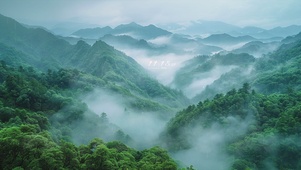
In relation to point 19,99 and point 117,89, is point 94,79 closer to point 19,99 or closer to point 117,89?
point 117,89

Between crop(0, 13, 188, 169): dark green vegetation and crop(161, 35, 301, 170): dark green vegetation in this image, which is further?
crop(161, 35, 301, 170): dark green vegetation

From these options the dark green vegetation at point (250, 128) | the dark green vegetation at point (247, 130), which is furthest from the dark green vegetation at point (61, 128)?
the dark green vegetation at point (250, 128)

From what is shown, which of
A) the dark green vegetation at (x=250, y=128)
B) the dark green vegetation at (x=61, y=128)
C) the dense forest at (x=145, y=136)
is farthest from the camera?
the dark green vegetation at (x=250, y=128)

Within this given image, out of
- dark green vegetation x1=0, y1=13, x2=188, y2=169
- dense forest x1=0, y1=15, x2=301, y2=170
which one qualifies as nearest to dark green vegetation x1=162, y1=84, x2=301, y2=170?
dense forest x1=0, y1=15, x2=301, y2=170

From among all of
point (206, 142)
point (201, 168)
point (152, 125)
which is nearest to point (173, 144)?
point (206, 142)

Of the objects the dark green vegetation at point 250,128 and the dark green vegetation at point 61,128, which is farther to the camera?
the dark green vegetation at point 250,128

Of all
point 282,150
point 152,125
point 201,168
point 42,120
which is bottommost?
point 42,120

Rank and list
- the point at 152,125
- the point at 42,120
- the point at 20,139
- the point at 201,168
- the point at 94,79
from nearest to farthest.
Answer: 1. the point at 20,139
2. the point at 42,120
3. the point at 201,168
4. the point at 152,125
5. the point at 94,79

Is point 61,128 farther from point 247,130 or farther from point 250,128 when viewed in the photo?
point 250,128

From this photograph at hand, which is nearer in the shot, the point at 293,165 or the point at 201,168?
the point at 293,165

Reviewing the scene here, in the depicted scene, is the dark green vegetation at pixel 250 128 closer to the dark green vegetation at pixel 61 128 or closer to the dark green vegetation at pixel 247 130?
the dark green vegetation at pixel 247 130

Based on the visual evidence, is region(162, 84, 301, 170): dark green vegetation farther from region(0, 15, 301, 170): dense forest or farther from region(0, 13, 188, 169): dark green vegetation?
region(0, 13, 188, 169): dark green vegetation
